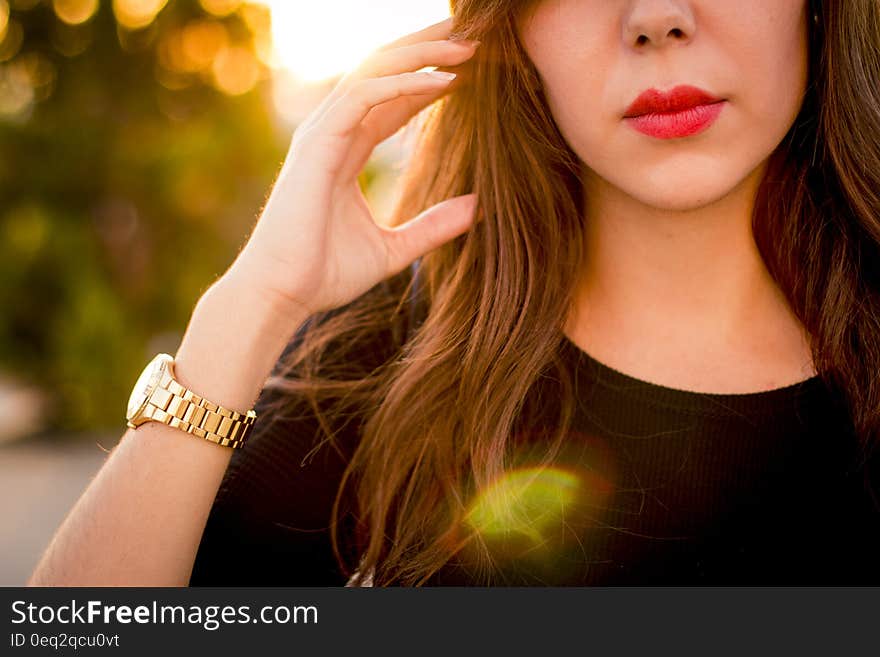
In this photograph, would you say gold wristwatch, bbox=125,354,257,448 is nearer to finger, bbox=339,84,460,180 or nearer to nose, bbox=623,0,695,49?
finger, bbox=339,84,460,180

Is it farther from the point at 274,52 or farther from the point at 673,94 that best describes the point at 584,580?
the point at 274,52

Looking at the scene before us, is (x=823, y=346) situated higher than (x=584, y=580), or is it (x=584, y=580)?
(x=823, y=346)

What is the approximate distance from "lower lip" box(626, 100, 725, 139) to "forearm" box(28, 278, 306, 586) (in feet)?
2.95

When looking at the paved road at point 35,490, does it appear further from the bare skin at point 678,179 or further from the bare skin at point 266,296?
the bare skin at point 678,179

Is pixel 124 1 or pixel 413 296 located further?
pixel 124 1

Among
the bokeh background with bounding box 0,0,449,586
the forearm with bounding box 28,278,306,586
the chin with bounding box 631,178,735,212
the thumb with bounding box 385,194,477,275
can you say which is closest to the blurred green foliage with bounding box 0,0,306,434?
the bokeh background with bounding box 0,0,449,586

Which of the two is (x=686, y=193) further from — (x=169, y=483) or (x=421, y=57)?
(x=169, y=483)

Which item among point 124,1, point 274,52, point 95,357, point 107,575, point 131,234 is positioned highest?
point 124,1

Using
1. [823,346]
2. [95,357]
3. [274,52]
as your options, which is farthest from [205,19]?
[823,346]

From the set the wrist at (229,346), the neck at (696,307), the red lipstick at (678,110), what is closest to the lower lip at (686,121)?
the red lipstick at (678,110)

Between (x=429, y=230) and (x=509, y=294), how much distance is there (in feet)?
0.85

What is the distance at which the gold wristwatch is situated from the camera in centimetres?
170

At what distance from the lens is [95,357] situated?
9461 mm
